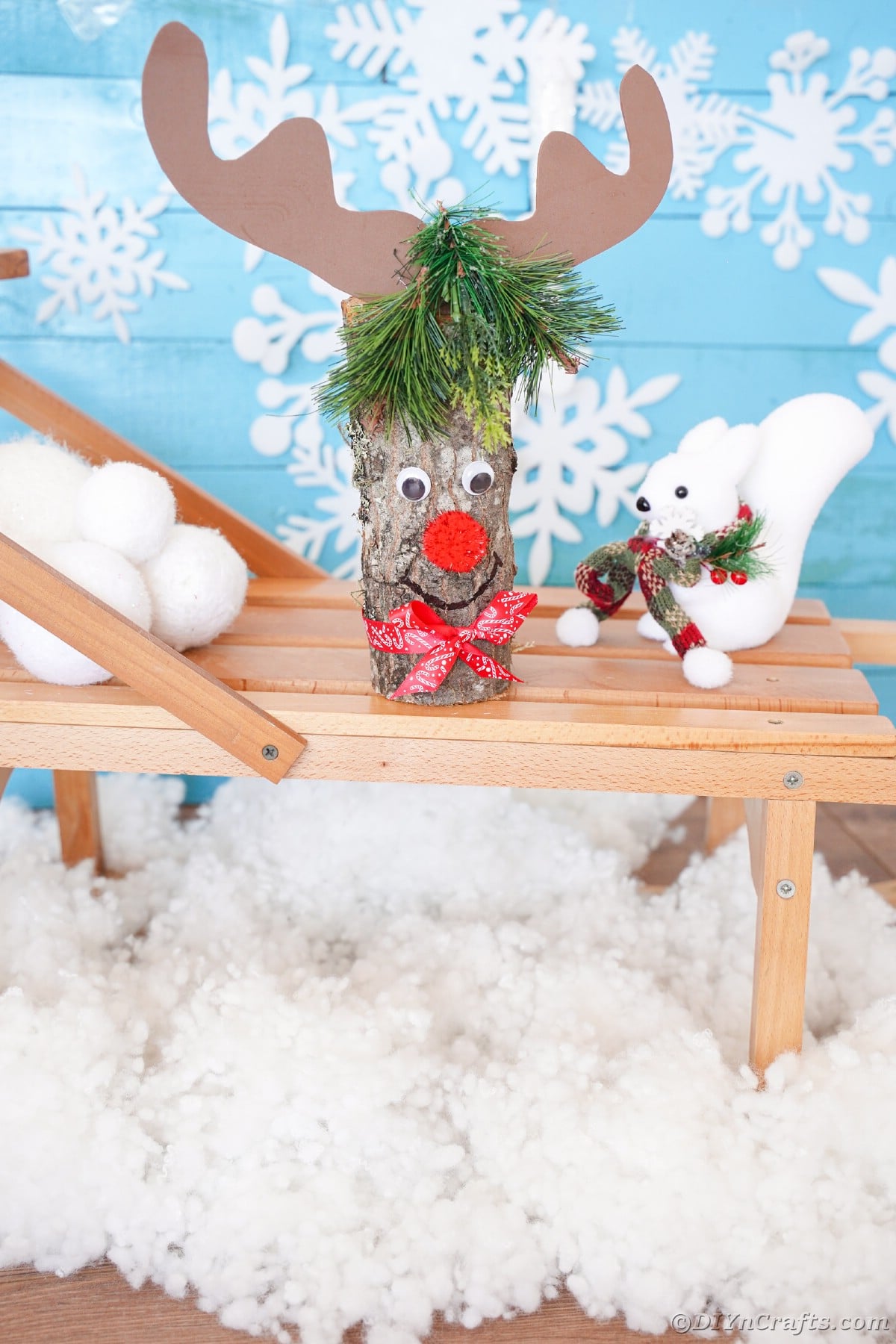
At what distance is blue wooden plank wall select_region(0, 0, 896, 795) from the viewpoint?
4.58 feet

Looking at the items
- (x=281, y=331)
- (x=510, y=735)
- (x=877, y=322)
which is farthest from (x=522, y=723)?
(x=877, y=322)

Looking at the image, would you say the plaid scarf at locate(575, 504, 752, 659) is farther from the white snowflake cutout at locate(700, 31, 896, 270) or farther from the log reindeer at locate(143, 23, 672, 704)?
the white snowflake cutout at locate(700, 31, 896, 270)

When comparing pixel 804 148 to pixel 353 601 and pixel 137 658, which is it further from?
pixel 137 658

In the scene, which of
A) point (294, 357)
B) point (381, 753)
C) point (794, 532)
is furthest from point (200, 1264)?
point (294, 357)

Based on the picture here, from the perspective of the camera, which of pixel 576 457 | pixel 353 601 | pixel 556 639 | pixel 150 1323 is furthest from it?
pixel 576 457

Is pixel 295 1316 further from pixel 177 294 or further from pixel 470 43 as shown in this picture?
pixel 470 43

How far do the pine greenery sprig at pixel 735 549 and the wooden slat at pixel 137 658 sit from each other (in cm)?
43

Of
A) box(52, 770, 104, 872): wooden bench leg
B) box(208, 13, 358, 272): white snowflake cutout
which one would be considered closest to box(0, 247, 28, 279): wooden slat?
box(208, 13, 358, 272): white snowflake cutout

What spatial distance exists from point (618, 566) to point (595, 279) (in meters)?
0.54

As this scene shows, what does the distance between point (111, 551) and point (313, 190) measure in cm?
35

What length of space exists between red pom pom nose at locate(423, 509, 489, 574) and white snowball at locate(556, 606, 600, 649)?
23cm

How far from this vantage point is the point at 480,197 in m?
1.46

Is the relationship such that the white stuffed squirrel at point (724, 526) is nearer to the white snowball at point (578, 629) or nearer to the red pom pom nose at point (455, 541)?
the white snowball at point (578, 629)

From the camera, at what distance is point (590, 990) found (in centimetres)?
109
